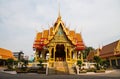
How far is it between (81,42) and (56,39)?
5629 millimetres

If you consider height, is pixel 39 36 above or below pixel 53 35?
above

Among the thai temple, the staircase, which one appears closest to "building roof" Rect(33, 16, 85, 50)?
the thai temple

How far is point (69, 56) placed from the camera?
28328 mm

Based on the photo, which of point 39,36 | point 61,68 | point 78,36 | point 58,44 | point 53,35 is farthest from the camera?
point 78,36

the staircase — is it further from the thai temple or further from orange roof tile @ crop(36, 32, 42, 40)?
orange roof tile @ crop(36, 32, 42, 40)

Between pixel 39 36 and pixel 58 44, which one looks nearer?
pixel 58 44

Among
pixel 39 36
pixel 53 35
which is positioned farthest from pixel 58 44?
pixel 39 36

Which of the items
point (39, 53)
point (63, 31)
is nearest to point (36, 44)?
point (39, 53)

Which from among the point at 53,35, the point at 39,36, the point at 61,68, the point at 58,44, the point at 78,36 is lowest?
the point at 61,68

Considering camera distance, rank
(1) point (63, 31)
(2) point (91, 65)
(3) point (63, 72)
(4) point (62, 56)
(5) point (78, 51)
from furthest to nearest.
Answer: (4) point (62, 56)
(5) point (78, 51)
(1) point (63, 31)
(2) point (91, 65)
(3) point (63, 72)

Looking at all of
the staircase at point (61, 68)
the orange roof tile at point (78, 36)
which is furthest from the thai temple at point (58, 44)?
the orange roof tile at point (78, 36)

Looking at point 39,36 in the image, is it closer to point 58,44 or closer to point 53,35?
point 53,35

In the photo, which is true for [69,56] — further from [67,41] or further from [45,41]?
[45,41]

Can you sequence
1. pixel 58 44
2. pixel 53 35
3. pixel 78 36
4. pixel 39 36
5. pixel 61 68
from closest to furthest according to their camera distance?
pixel 61 68
pixel 53 35
pixel 58 44
pixel 39 36
pixel 78 36
